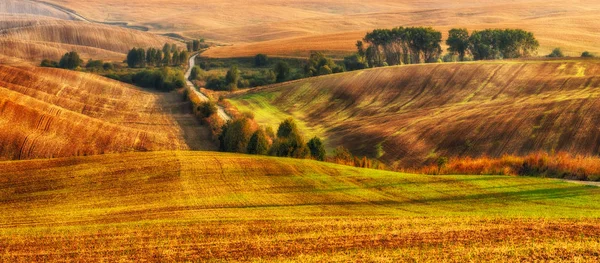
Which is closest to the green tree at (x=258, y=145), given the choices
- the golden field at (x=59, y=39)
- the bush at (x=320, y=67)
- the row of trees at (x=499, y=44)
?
the bush at (x=320, y=67)

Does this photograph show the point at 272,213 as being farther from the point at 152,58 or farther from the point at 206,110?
the point at 152,58

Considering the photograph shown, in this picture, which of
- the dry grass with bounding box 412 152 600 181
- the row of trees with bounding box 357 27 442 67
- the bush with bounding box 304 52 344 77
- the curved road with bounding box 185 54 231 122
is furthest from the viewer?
the row of trees with bounding box 357 27 442 67

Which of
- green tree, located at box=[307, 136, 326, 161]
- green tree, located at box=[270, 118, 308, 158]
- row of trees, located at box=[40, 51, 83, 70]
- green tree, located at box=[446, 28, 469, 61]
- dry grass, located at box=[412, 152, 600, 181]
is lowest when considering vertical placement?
row of trees, located at box=[40, 51, 83, 70]

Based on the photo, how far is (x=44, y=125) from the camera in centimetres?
5559

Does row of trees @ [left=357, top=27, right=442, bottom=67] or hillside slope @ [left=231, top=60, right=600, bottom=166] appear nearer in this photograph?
hillside slope @ [left=231, top=60, right=600, bottom=166]

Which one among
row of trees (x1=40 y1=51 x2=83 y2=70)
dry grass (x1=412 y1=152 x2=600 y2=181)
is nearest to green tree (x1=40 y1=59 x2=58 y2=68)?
row of trees (x1=40 y1=51 x2=83 y2=70)

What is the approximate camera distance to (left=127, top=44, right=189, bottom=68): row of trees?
154 meters

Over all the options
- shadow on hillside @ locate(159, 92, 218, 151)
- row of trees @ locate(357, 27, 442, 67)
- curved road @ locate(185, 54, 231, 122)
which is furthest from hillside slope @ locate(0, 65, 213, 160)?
row of trees @ locate(357, 27, 442, 67)

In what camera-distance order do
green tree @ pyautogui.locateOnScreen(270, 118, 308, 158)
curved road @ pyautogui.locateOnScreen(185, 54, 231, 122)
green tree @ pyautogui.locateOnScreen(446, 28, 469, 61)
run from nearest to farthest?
green tree @ pyautogui.locateOnScreen(270, 118, 308, 158), curved road @ pyautogui.locateOnScreen(185, 54, 231, 122), green tree @ pyautogui.locateOnScreen(446, 28, 469, 61)

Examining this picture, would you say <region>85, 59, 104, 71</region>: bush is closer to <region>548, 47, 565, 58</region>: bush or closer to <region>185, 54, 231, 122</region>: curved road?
<region>185, 54, 231, 122</region>: curved road

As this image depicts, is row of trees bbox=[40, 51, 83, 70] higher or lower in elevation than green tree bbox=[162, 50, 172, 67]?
higher

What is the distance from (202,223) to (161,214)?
3334 mm

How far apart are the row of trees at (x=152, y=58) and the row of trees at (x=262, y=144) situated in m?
97.3

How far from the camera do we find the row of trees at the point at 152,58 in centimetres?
15400
